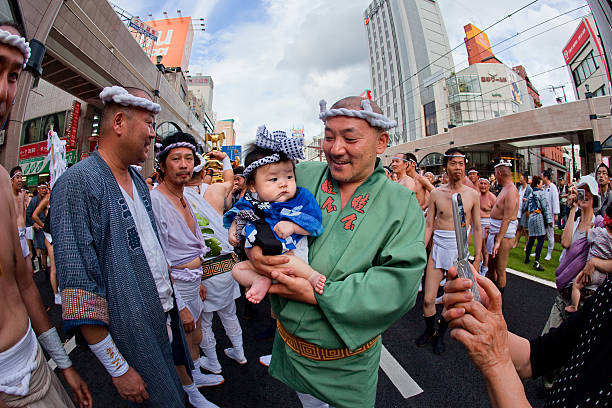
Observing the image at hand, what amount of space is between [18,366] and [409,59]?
62051 millimetres

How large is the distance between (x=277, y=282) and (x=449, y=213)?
135 inches

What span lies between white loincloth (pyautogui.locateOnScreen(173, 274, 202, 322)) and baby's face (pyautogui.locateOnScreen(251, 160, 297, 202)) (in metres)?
1.44

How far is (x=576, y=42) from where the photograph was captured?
80.5 ft

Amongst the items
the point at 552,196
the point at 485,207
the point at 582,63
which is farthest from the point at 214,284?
the point at 582,63

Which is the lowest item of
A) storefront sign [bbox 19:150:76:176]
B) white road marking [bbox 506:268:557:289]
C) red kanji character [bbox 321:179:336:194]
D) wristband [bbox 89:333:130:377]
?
white road marking [bbox 506:268:557:289]

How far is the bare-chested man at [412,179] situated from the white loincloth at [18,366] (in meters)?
5.31

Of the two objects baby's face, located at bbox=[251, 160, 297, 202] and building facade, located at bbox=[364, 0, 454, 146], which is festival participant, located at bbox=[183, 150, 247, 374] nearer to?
baby's face, located at bbox=[251, 160, 297, 202]

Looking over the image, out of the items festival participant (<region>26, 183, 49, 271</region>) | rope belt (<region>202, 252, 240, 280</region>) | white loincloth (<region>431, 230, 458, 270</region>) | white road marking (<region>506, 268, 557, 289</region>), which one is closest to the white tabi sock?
rope belt (<region>202, 252, 240, 280</region>)

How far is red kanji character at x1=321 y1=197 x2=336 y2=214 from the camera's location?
5.14 feet

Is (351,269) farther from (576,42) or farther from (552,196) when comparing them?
(576,42)

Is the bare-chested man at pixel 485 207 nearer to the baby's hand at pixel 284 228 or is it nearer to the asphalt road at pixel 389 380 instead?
the asphalt road at pixel 389 380

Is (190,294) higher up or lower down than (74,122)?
lower down

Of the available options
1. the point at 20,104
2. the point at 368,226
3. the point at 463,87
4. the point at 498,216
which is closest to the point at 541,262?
the point at 498,216

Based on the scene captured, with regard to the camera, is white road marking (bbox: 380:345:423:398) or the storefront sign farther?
the storefront sign
